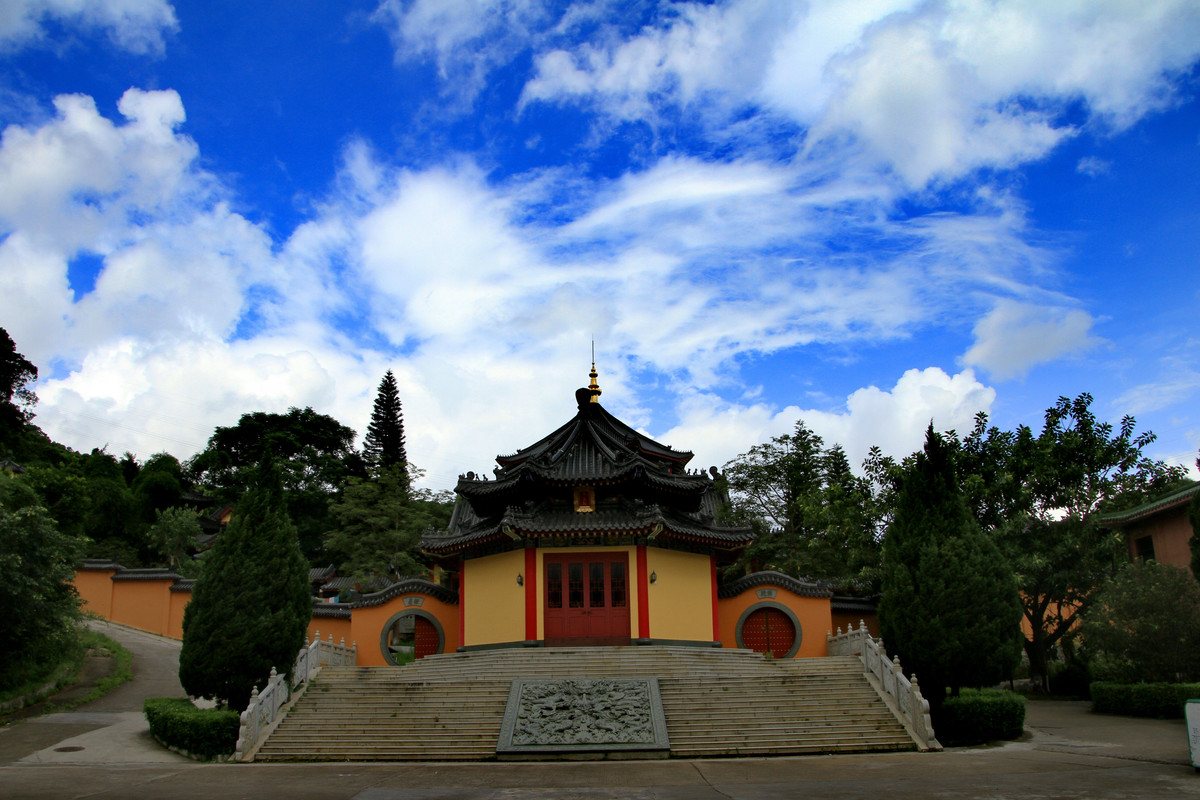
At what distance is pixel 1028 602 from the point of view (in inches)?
1013

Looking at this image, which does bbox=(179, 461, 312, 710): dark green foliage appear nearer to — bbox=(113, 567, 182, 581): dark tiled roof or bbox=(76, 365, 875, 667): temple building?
bbox=(76, 365, 875, 667): temple building

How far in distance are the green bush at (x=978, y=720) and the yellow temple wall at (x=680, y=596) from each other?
8.17 meters

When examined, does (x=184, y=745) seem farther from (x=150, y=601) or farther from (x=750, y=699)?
(x=150, y=601)

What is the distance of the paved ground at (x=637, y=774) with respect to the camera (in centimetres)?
1061

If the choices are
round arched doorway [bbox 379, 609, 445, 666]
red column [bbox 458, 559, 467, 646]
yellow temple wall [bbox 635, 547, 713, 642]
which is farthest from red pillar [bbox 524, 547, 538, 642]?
round arched doorway [bbox 379, 609, 445, 666]

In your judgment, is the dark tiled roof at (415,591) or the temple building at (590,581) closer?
the temple building at (590,581)

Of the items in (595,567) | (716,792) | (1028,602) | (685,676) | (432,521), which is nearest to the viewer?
(716,792)

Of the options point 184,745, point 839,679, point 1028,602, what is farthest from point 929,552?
point 184,745

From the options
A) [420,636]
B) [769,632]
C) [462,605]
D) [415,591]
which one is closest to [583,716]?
[462,605]

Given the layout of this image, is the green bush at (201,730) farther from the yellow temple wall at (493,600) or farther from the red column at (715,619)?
the red column at (715,619)

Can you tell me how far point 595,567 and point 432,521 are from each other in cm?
2052

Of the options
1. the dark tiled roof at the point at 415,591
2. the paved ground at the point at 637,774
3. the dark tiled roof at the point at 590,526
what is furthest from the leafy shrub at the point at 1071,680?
the dark tiled roof at the point at 415,591

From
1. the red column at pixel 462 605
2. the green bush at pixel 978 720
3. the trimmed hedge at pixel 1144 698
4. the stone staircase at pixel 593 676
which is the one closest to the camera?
the stone staircase at pixel 593 676

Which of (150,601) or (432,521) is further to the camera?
(432,521)
